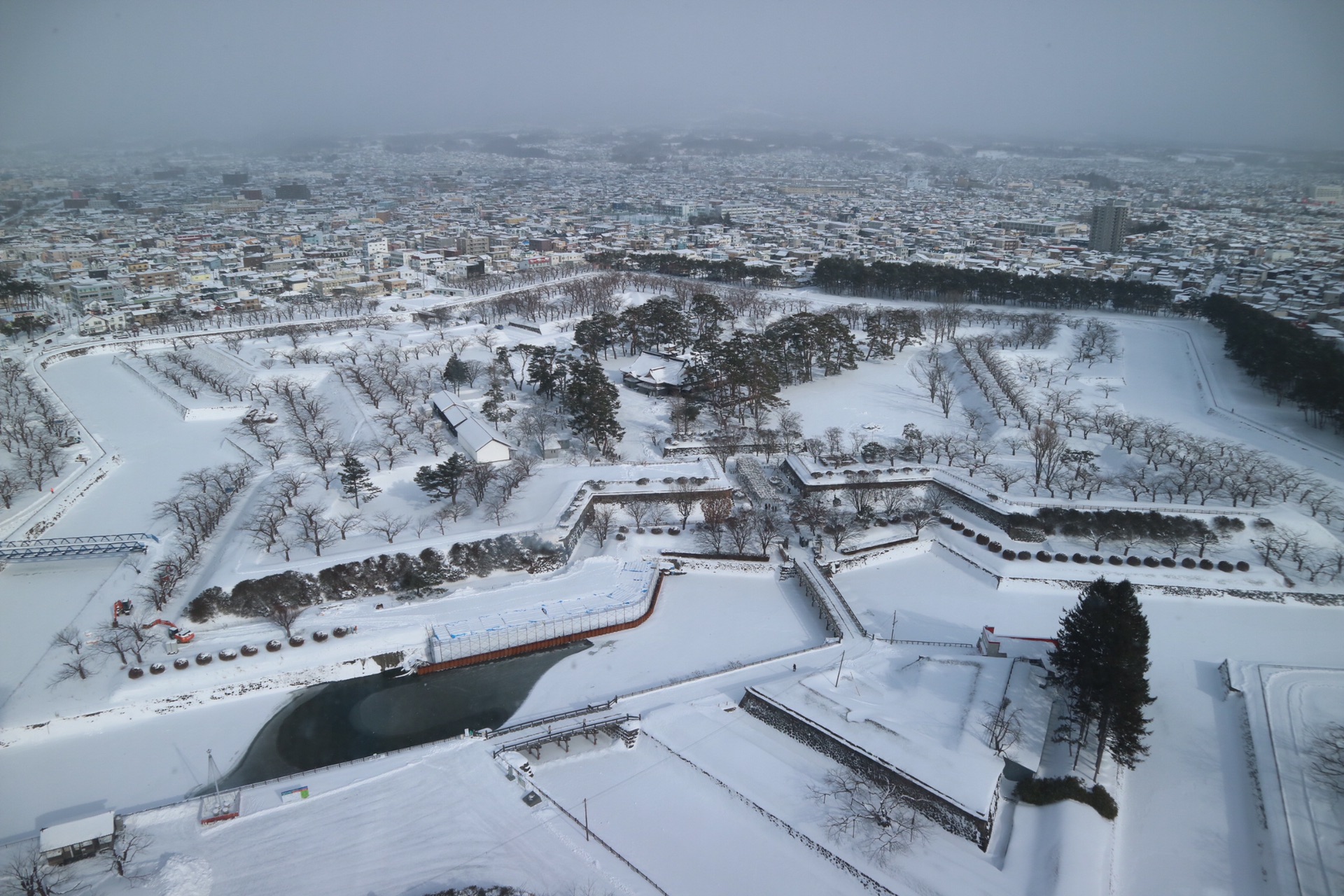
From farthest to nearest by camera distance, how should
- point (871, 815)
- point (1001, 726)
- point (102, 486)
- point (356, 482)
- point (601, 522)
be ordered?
point (102, 486), point (356, 482), point (601, 522), point (1001, 726), point (871, 815)

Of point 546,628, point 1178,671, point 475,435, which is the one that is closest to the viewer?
point 1178,671

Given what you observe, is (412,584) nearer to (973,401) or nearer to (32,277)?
(973,401)

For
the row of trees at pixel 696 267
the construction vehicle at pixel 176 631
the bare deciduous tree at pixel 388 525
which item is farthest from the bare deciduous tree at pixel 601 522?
the row of trees at pixel 696 267

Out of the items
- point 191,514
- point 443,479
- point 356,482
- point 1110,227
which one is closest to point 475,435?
point 443,479

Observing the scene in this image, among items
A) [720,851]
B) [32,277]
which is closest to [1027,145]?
[32,277]

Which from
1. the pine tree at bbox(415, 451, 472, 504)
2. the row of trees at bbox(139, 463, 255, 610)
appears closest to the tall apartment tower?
the pine tree at bbox(415, 451, 472, 504)

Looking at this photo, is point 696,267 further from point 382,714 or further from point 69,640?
point 69,640

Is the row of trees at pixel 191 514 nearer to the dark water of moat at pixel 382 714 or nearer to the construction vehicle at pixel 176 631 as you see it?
the construction vehicle at pixel 176 631

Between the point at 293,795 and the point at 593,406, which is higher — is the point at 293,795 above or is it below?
below
